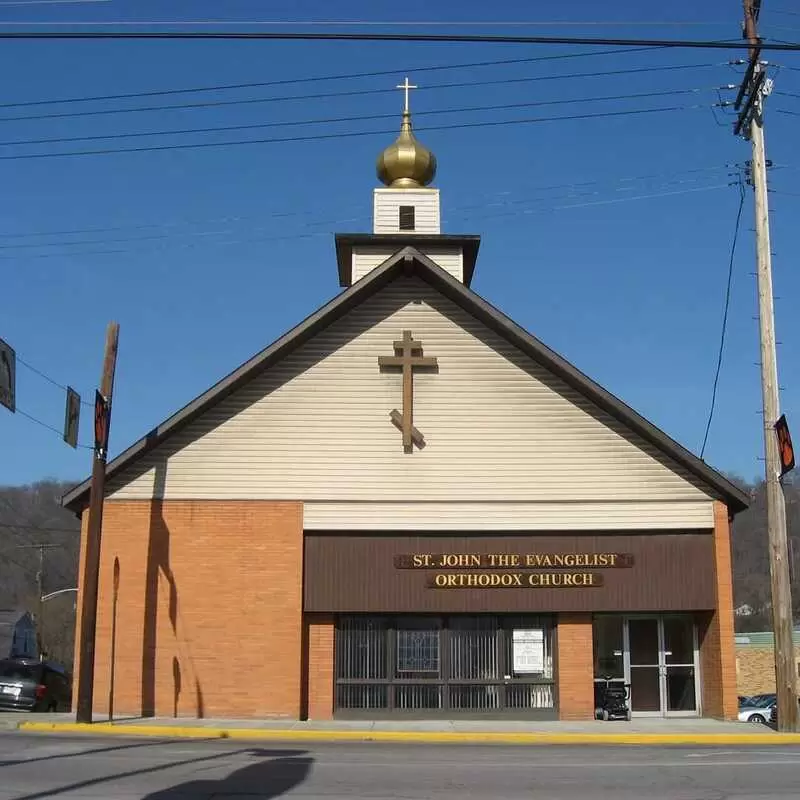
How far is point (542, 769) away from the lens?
14008mm

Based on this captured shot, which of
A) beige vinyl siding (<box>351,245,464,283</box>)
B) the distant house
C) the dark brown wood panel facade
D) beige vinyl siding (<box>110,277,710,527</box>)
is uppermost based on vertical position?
beige vinyl siding (<box>351,245,464,283</box>)

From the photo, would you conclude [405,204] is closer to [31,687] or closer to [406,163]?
[406,163]

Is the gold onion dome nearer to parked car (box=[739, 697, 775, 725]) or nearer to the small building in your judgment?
parked car (box=[739, 697, 775, 725])

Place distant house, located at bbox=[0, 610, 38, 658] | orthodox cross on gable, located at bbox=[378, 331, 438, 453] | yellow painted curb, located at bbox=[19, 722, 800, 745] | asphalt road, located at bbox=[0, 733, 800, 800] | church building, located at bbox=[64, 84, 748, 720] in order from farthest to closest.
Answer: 1. distant house, located at bbox=[0, 610, 38, 658]
2. orthodox cross on gable, located at bbox=[378, 331, 438, 453]
3. church building, located at bbox=[64, 84, 748, 720]
4. yellow painted curb, located at bbox=[19, 722, 800, 745]
5. asphalt road, located at bbox=[0, 733, 800, 800]

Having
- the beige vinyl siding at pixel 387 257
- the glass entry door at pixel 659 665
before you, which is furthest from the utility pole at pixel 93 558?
the glass entry door at pixel 659 665

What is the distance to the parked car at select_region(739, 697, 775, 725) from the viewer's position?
125ft

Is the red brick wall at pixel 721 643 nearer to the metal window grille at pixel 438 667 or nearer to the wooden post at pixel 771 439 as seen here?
the wooden post at pixel 771 439

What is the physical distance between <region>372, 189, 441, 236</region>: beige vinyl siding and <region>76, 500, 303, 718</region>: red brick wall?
933 cm

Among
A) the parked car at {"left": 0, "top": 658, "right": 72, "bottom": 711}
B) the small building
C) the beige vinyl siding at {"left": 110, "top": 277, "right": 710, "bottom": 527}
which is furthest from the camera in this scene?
the small building

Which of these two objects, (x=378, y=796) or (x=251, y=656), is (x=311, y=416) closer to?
(x=251, y=656)

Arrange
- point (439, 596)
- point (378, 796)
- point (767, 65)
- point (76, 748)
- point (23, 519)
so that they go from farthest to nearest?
point (23, 519)
point (439, 596)
point (767, 65)
point (76, 748)
point (378, 796)

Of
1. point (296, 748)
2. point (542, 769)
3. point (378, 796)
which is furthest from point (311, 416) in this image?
point (378, 796)

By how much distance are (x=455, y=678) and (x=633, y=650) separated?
394 centimetres

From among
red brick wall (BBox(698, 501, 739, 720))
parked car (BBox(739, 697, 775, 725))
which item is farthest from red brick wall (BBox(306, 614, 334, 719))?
parked car (BBox(739, 697, 775, 725))
